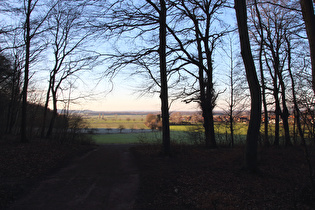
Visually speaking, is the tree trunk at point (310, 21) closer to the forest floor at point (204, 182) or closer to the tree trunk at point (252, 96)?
the tree trunk at point (252, 96)

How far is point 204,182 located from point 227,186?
65 cm

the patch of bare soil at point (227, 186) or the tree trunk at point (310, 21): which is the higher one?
the tree trunk at point (310, 21)

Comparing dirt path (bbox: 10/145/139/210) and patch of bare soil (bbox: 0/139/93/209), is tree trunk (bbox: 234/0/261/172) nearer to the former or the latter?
dirt path (bbox: 10/145/139/210)

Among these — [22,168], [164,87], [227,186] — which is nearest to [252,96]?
[227,186]

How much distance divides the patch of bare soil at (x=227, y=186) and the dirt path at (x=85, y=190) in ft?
1.30

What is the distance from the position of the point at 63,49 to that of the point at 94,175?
56.4 ft

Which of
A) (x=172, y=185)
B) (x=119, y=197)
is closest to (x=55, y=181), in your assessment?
(x=119, y=197)

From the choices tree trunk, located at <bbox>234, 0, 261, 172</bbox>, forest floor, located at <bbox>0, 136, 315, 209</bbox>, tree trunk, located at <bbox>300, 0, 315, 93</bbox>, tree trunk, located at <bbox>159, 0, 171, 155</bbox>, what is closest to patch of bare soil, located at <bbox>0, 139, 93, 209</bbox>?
forest floor, located at <bbox>0, 136, 315, 209</bbox>

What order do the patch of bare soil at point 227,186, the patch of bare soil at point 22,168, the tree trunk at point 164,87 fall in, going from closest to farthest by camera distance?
the patch of bare soil at point 227,186 < the patch of bare soil at point 22,168 < the tree trunk at point 164,87

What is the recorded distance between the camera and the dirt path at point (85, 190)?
408cm

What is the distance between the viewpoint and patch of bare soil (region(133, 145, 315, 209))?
404cm

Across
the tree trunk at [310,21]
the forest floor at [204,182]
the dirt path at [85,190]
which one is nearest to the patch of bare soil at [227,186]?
the forest floor at [204,182]

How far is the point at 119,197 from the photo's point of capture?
177 inches

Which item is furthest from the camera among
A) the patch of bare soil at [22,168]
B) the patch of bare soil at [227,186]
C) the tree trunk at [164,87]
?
the tree trunk at [164,87]
